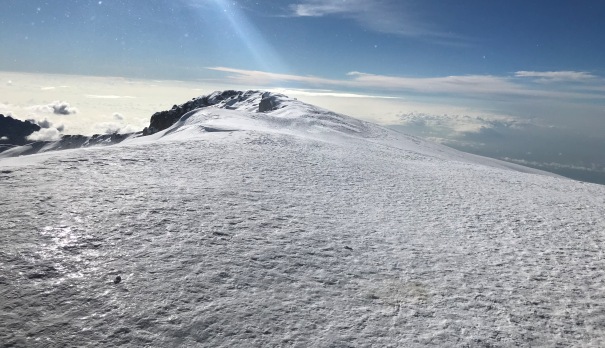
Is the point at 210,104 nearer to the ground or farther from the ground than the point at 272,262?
farther from the ground

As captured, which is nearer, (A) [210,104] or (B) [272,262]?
(B) [272,262]

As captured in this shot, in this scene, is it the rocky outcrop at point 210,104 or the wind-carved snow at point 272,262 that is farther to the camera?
the rocky outcrop at point 210,104

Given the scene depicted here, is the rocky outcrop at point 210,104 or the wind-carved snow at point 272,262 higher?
the rocky outcrop at point 210,104

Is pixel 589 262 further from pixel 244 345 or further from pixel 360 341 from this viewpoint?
pixel 244 345

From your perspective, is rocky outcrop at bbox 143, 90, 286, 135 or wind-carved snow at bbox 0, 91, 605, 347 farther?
rocky outcrop at bbox 143, 90, 286, 135

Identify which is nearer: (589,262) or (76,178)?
(589,262)

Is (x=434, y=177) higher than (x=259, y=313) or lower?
higher

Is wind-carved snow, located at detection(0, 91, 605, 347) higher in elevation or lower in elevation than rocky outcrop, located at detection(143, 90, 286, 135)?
lower

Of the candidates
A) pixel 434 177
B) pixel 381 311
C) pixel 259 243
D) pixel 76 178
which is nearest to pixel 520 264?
pixel 381 311
